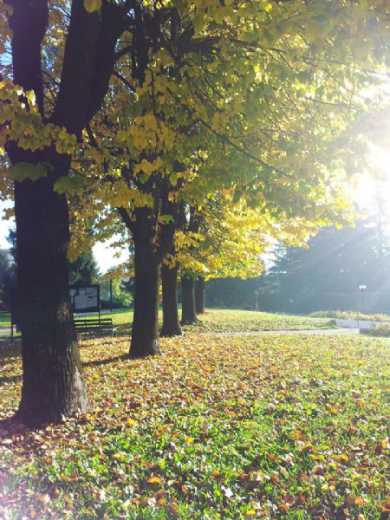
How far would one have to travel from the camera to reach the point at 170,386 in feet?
23.9

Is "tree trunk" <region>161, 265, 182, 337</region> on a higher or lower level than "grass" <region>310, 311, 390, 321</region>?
higher

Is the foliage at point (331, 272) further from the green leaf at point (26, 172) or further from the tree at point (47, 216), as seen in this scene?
the green leaf at point (26, 172)

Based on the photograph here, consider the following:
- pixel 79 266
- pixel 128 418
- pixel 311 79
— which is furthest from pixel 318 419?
pixel 79 266

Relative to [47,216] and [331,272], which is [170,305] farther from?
[331,272]

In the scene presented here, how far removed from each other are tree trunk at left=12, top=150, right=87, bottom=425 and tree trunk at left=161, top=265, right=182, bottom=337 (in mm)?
9721

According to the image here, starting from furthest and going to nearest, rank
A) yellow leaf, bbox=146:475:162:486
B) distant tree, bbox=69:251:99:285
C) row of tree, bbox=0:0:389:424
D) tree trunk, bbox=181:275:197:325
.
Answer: distant tree, bbox=69:251:99:285, tree trunk, bbox=181:275:197:325, row of tree, bbox=0:0:389:424, yellow leaf, bbox=146:475:162:486

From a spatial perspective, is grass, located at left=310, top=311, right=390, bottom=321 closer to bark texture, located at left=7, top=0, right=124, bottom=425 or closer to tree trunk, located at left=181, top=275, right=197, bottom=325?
tree trunk, located at left=181, top=275, right=197, bottom=325

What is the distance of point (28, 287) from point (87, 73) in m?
2.71

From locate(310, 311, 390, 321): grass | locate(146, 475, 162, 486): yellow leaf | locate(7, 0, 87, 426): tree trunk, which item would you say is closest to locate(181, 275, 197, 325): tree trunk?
locate(310, 311, 390, 321): grass

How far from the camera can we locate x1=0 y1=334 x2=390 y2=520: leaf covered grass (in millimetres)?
3639

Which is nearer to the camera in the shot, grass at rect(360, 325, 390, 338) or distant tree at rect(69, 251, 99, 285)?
grass at rect(360, 325, 390, 338)

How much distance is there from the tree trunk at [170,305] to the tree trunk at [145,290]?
4.42m

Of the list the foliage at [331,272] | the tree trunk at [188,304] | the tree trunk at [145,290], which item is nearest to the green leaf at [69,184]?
the tree trunk at [145,290]

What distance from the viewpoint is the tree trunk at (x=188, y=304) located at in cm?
2192
